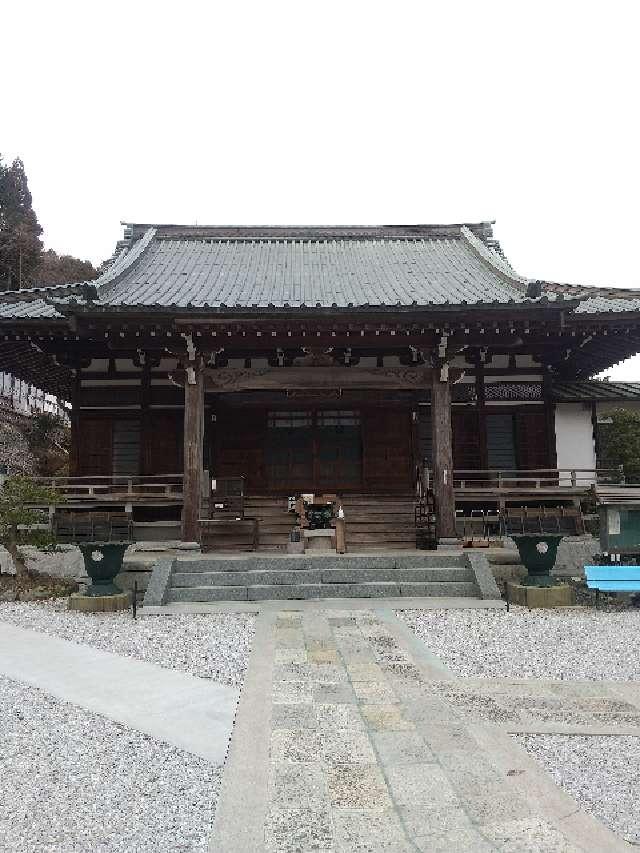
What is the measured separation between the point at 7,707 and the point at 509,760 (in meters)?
4.29

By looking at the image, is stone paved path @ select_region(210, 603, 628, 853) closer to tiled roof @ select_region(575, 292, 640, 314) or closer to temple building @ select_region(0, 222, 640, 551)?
temple building @ select_region(0, 222, 640, 551)

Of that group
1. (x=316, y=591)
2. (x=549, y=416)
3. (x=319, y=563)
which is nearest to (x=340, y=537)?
(x=319, y=563)

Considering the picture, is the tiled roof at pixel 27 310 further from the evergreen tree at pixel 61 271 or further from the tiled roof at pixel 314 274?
the evergreen tree at pixel 61 271

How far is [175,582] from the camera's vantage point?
388 inches

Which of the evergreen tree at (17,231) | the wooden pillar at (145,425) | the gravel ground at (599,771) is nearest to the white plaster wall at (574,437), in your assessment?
the wooden pillar at (145,425)

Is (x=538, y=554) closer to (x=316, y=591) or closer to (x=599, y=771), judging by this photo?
(x=316, y=591)

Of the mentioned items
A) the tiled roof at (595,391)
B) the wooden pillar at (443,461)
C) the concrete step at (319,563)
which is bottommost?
the concrete step at (319,563)

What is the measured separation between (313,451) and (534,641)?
8.67 meters

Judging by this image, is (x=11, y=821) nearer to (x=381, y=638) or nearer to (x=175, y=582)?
(x=381, y=638)

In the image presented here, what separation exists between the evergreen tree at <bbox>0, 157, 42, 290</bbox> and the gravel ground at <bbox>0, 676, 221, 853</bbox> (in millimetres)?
39699

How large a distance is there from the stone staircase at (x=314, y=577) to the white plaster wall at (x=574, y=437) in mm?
6366

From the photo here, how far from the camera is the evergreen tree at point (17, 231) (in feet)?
128

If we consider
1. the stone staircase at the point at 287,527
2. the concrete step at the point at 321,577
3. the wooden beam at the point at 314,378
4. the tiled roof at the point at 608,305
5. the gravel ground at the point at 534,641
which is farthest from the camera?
the wooden beam at the point at 314,378

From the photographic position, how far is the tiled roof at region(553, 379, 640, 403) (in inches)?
589
